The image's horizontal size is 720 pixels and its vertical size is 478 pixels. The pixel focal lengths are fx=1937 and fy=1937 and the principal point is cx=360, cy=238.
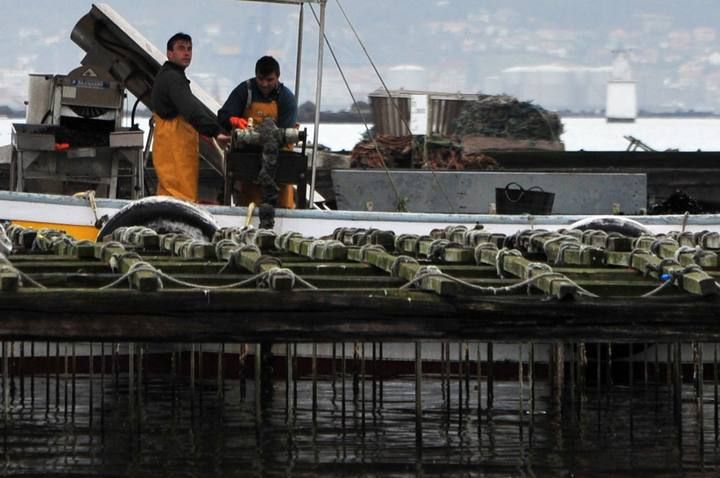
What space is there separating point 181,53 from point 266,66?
2.82ft

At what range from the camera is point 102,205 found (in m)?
19.1

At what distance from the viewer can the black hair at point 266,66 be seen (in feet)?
62.1

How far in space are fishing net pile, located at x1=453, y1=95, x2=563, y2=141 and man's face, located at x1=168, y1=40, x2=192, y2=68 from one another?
57.6 ft

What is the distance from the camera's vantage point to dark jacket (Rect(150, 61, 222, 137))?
1881 cm

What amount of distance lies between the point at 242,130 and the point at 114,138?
6.54 ft

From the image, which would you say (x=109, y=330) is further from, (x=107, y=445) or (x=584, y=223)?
(x=584, y=223)

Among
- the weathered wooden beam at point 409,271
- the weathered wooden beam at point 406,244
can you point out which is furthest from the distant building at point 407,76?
the weathered wooden beam at point 409,271

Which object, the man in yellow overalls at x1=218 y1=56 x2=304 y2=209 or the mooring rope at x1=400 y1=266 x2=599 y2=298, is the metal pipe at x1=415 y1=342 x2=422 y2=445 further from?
the man in yellow overalls at x1=218 y1=56 x2=304 y2=209

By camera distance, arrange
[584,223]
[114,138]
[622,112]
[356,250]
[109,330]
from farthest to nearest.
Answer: [622,112] < [114,138] < [584,223] < [356,250] < [109,330]

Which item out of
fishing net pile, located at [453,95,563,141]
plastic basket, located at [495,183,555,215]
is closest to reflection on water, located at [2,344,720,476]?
plastic basket, located at [495,183,555,215]

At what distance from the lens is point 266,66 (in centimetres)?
1897

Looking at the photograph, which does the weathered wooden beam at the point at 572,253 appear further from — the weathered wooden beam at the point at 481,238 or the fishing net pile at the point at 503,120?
the fishing net pile at the point at 503,120

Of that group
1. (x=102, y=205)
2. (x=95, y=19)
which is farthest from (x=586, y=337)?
(x=95, y=19)

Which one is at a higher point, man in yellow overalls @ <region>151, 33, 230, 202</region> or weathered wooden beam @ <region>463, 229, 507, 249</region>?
man in yellow overalls @ <region>151, 33, 230, 202</region>
